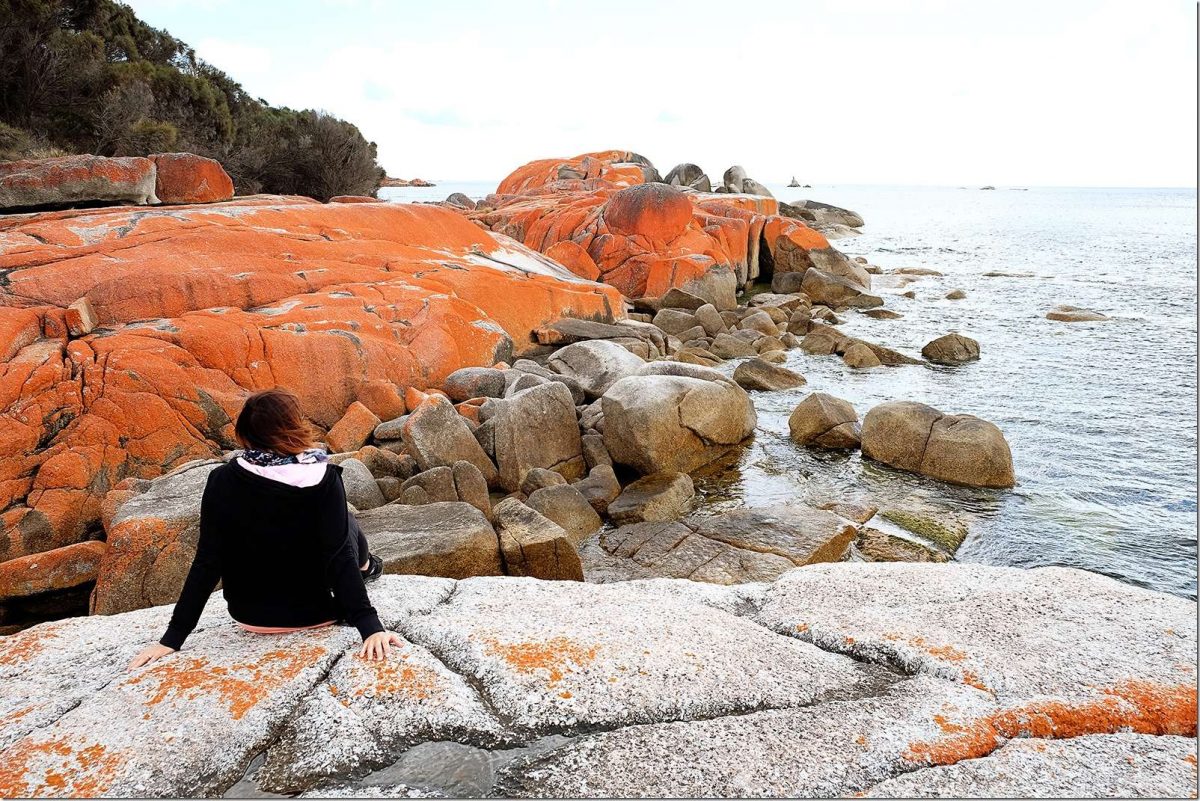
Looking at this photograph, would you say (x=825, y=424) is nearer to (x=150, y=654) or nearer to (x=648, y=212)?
(x=150, y=654)

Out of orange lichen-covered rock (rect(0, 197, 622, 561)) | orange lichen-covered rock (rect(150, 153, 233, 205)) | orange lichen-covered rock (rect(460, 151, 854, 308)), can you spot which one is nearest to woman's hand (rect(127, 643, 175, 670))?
orange lichen-covered rock (rect(0, 197, 622, 561))

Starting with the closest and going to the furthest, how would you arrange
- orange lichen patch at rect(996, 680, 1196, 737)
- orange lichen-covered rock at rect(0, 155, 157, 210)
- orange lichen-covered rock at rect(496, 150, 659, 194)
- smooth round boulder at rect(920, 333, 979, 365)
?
1. orange lichen patch at rect(996, 680, 1196, 737)
2. orange lichen-covered rock at rect(0, 155, 157, 210)
3. smooth round boulder at rect(920, 333, 979, 365)
4. orange lichen-covered rock at rect(496, 150, 659, 194)

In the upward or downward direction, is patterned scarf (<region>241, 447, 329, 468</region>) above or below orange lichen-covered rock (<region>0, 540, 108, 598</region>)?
above

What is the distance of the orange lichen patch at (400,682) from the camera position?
3174 millimetres

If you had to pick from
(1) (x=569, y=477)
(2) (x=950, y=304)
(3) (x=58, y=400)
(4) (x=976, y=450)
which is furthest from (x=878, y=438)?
(2) (x=950, y=304)

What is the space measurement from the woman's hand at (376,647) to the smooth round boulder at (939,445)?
32.4 ft

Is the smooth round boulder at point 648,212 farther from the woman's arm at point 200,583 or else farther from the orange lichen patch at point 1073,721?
the orange lichen patch at point 1073,721

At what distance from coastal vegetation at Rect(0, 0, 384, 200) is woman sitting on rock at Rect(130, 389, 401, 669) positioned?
19.2m

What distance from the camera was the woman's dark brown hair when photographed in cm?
335

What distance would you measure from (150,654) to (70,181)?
45.5ft

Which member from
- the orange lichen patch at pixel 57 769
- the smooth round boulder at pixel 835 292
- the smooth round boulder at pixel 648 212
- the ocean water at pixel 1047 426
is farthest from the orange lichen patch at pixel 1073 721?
the smooth round boulder at pixel 835 292

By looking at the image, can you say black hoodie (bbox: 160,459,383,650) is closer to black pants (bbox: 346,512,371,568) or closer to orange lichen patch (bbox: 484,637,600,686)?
black pants (bbox: 346,512,371,568)

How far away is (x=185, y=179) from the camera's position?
1536 centimetres

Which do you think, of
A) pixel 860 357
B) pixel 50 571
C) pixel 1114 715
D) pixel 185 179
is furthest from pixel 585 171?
pixel 1114 715
